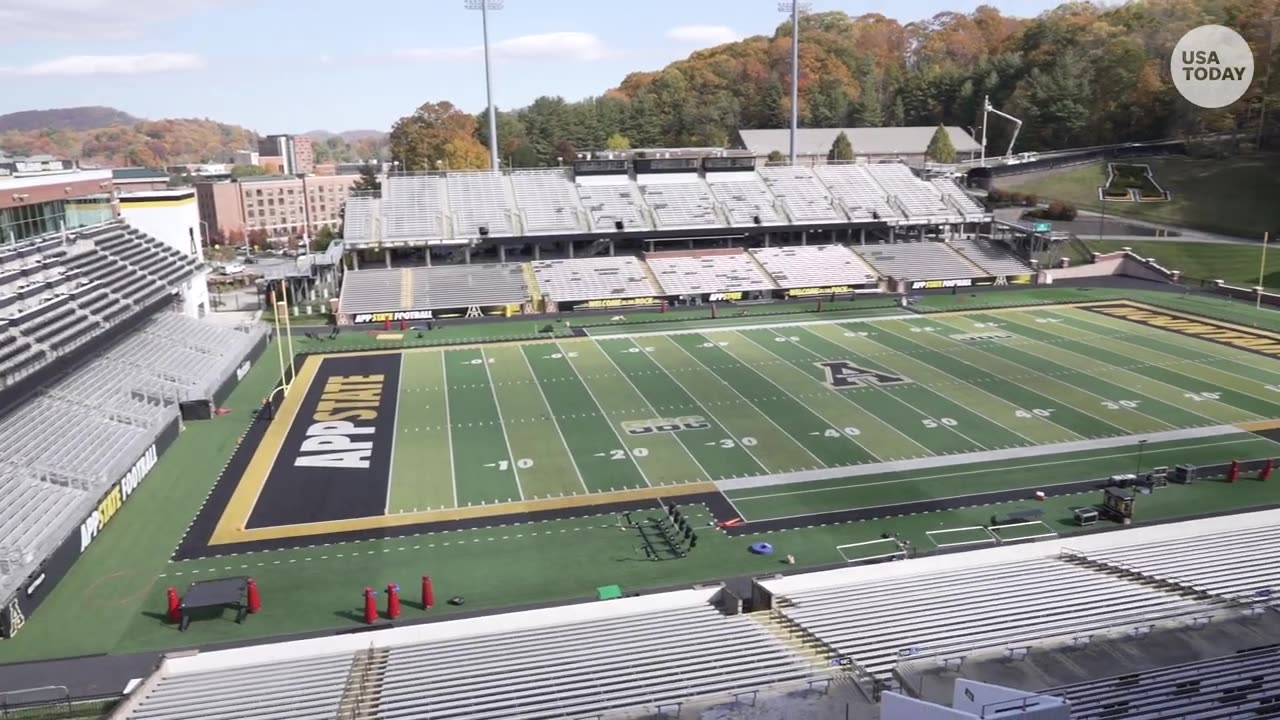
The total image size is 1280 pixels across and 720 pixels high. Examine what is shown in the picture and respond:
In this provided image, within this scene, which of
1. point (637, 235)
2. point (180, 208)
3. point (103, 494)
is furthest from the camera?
point (637, 235)

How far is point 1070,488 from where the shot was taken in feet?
59.1

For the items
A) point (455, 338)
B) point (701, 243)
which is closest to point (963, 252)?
point (701, 243)

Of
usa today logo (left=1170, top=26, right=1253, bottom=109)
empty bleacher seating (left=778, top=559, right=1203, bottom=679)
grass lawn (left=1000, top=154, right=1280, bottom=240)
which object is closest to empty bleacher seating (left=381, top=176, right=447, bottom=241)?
empty bleacher seating (left=778, top=559, right=1203, bottom=679)

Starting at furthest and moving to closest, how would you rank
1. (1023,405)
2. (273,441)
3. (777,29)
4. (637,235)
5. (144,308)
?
1. (777,29)
2. (637,235)
3. (144,308)
4. (1023,405)
5. (273,441)

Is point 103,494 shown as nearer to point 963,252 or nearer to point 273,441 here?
point 273,441

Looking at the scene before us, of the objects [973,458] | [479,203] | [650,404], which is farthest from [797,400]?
[479,203]

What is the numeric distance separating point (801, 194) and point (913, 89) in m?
48.1

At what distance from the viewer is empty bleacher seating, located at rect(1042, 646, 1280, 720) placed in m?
7.73

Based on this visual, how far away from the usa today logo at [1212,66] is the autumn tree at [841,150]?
72.4 ft

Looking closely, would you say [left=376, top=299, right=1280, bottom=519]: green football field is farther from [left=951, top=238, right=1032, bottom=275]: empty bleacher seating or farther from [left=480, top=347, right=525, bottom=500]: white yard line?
[left=951, top=238, right=1032, bottom=275]: empty bleacher seating

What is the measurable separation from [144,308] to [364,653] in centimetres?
1921

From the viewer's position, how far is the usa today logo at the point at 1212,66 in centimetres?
5434

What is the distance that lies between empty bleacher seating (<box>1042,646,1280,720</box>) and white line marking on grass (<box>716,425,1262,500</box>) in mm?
9588

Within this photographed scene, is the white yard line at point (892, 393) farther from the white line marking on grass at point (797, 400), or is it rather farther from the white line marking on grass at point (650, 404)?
the white line marking on grass at point (650, 404)
